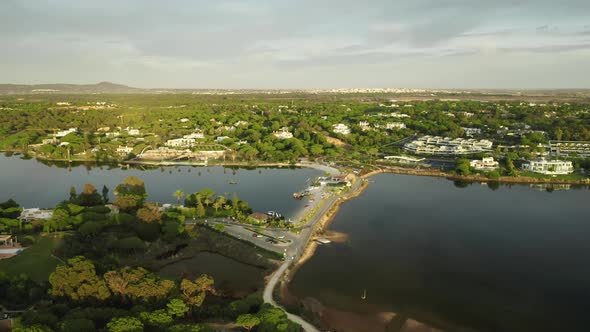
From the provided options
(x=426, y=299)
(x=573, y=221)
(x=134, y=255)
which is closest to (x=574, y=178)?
(x=573, y=221)

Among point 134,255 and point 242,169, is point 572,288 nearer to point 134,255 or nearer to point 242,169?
point 134,255

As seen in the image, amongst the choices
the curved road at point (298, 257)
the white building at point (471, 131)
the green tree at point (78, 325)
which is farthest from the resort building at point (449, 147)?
the green tree at point (78, 325)

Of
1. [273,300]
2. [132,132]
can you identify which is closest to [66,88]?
[132,132]

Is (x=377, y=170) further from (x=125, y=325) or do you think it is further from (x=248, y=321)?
(x=125, y=325)

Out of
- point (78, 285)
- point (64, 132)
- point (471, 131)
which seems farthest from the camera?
point (64, 132)

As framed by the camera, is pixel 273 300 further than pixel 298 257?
No

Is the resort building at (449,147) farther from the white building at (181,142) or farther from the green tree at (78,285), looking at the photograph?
the green tree at (78,285)

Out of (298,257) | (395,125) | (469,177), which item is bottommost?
(298,257)

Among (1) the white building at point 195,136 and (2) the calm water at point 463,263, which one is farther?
(1) the white building at point 195,136

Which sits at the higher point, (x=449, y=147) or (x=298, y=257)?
(x=449, y=147)
